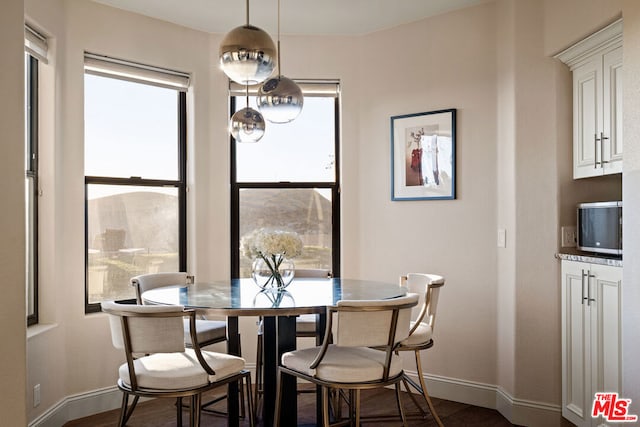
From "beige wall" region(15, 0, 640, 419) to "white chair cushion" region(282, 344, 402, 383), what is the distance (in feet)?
3.66

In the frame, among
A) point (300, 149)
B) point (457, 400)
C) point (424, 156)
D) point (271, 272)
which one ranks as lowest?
point (457, 400)

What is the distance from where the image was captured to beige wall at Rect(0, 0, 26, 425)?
157 centimetres

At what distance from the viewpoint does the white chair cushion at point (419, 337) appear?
3251 mm

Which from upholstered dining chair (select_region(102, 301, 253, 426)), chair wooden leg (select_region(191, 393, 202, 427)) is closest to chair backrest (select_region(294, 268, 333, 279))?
upholstered dining chair (select_region(102, 301, 253, 426))

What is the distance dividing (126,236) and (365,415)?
2.06 m

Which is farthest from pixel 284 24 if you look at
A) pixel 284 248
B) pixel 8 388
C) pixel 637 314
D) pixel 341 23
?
pixel 8 388

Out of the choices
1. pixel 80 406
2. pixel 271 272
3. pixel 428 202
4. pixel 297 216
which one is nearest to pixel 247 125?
pixel 271 272

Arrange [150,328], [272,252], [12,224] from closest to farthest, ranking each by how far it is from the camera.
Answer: [12,224] → [150,328] → [272,252]

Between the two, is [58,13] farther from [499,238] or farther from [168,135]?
[499,238]

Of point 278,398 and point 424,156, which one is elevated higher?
point 424,156

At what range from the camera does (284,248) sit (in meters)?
3.03

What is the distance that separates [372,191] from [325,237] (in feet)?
1.74

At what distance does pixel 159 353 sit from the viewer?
2.52 meters

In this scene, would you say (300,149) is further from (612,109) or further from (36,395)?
(36,395)
